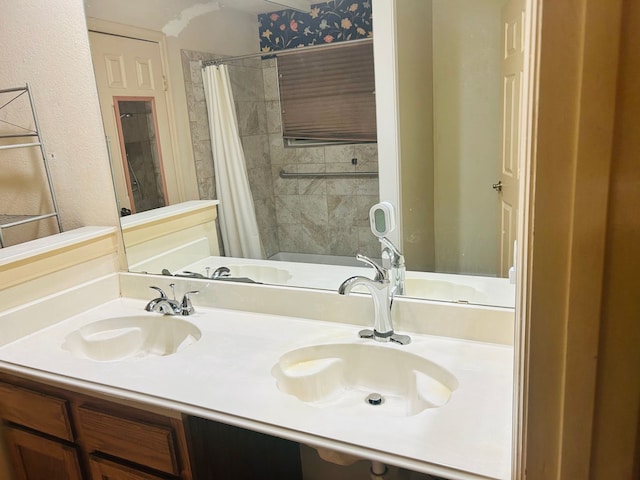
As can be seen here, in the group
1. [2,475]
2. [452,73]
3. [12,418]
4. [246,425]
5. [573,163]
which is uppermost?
[452,73]

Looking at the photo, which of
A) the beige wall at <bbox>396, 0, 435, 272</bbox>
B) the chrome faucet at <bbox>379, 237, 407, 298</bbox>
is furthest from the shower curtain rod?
the chrome faucet at <bbox>379, 237, 407, 298</bbox>

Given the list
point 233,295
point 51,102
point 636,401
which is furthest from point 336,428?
point 51,102

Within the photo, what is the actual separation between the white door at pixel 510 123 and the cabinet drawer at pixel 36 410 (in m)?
1.33

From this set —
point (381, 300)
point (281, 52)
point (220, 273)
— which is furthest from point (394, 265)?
point (281, 52)

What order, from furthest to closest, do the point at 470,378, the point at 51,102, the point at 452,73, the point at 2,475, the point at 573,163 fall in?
the point at 51,102
the point at 2,475
the point at 452,73
the point at 470,378
the point at 573,163

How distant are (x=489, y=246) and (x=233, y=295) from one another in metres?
0.88

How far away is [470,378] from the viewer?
116 centimetres

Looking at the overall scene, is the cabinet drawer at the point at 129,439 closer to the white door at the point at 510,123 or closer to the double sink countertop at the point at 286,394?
the double sink countertop at the point at 286,394

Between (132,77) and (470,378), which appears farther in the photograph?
(132,77)

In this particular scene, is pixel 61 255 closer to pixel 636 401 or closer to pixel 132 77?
pixel 132 77

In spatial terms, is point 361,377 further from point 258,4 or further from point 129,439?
point 258,4

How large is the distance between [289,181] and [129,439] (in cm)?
90

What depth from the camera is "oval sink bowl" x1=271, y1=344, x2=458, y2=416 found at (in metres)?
1.24

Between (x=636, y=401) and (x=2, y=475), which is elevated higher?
(x=636, y=401)
